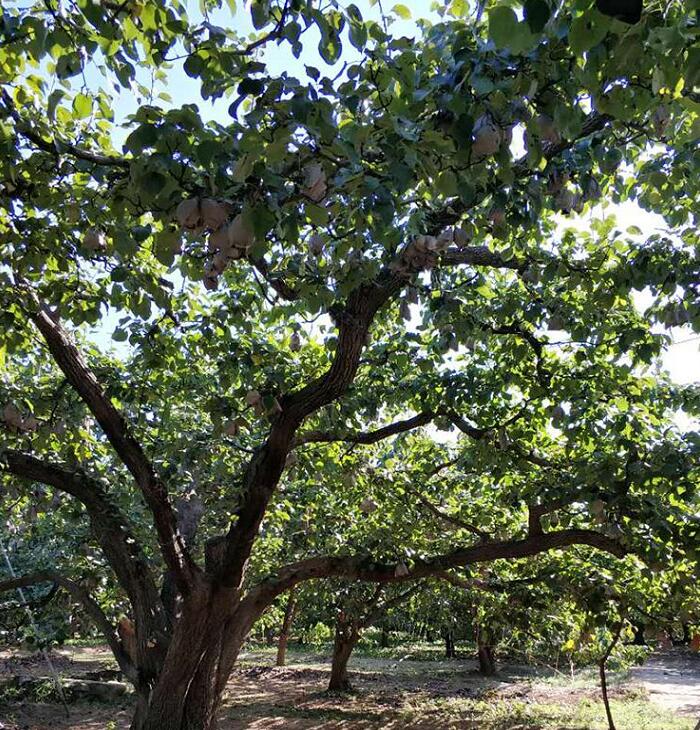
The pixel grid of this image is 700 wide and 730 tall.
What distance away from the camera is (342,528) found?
894 centimetres

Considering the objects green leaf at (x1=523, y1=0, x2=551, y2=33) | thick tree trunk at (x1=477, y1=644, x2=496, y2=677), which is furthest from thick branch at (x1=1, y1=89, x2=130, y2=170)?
thick tree trunk at (x1=477, y1=644, x2=496, y2=677)

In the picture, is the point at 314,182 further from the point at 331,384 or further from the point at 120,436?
the point at 120,436

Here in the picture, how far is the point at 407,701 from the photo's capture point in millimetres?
13125

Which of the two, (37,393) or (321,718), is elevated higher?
(37,393)

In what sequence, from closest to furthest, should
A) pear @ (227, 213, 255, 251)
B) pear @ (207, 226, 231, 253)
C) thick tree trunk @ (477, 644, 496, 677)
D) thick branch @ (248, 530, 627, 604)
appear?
pear @ (227, 213, 255, 251), pear @ (207, 226, 231, 253), thick branch @ (248, 530, 627, 604), thick tree trunk @ (477, 644, 496, 677)

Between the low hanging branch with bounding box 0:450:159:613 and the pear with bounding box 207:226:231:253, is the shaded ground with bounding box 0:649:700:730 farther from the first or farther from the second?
the pear with bounding box 207:226:231:253

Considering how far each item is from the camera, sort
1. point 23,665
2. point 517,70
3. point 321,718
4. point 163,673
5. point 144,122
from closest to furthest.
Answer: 1. point 517,70
2. point 144,122
3. point 163,673
4. point 321,718
5. point 23,665

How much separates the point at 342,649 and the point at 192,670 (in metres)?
9.27

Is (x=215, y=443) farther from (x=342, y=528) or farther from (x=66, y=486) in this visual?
(x=342, y=528)

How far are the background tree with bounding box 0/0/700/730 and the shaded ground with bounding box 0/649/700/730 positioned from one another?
4.59m

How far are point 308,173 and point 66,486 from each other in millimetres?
4200

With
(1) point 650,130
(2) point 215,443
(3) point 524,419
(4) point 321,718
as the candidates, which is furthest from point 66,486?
(4) point 321,718

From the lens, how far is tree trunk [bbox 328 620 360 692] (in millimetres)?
12836

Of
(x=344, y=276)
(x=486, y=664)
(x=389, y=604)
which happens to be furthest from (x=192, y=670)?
(x=486, y=664)
